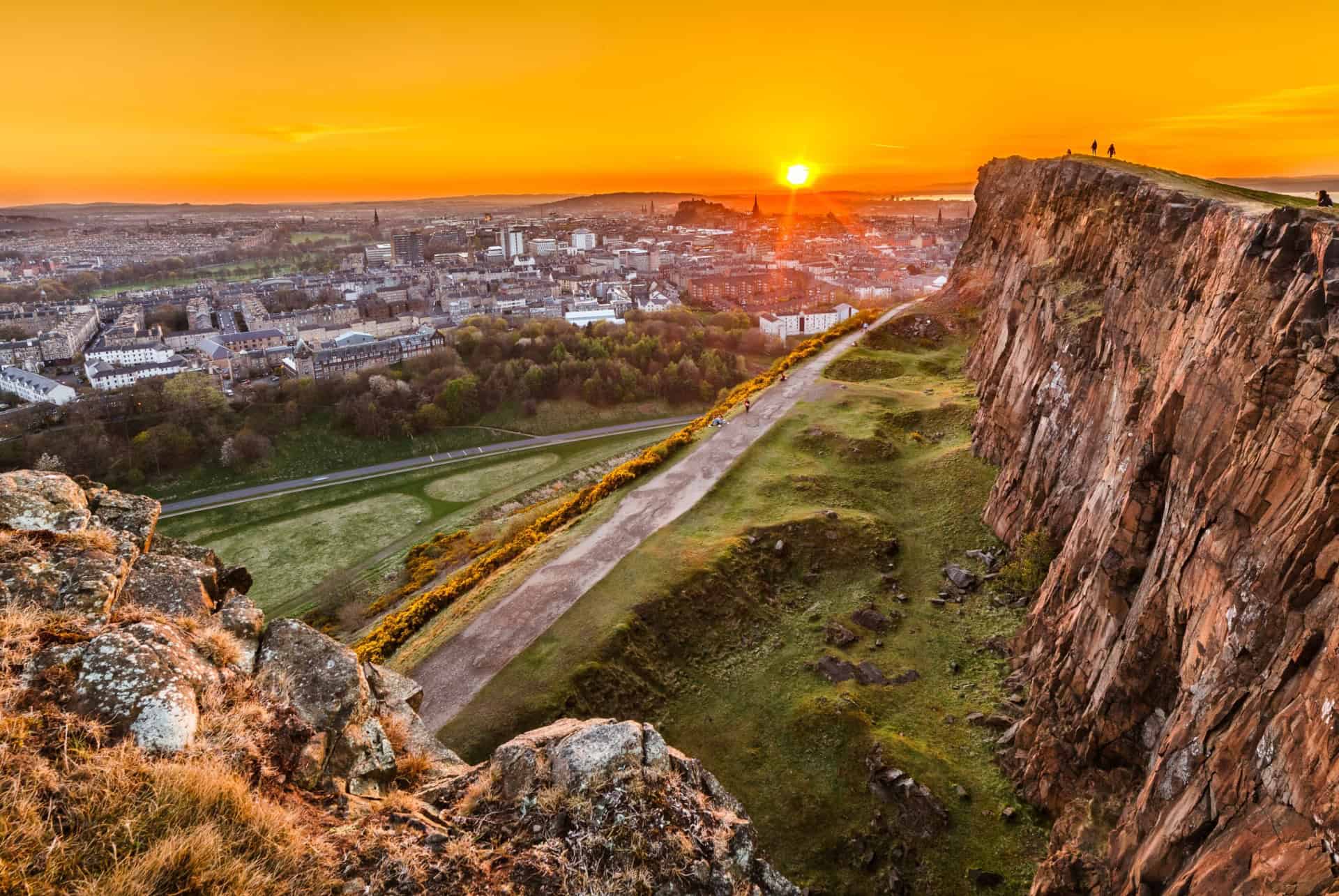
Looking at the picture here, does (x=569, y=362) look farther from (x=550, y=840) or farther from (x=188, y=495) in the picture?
(x=550, y=840)

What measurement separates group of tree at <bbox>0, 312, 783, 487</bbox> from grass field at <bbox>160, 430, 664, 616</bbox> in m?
14.8

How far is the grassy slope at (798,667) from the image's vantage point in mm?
23562

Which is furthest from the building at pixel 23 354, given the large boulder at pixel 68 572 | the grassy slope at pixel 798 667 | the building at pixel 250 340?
the large boulder at pixel 68 572

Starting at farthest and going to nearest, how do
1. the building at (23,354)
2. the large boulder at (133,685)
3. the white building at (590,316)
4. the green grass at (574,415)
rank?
1. the white building at (590,316)
2. the building at (23,354)
3. the green grass at (574,415)
4. the large boulder at (133,685)

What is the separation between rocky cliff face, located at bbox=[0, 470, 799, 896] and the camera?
10.1 meters

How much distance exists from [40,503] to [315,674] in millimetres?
7424

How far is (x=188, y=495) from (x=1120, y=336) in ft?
294

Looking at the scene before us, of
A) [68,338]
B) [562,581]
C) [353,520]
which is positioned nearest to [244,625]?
[562,581]

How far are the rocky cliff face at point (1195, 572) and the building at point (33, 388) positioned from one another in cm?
12513

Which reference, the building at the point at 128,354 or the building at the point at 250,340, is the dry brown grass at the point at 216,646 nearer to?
the building at the point at 250,340

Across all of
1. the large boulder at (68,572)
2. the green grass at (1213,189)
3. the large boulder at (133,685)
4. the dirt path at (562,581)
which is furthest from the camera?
the dirt path at (562,581)

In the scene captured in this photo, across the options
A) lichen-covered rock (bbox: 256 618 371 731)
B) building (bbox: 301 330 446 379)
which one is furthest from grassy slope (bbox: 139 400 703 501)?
lichen-covered rock (bbox: 256 618 371 731)

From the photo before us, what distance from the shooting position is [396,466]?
89.6 m

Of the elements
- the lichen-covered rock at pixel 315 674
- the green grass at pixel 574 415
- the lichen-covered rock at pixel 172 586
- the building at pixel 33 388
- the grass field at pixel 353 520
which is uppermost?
the lichen-covered rock at pixel 172 586
